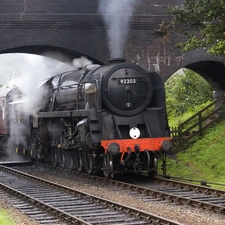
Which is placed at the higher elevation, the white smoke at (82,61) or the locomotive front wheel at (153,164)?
the white smoke at (82,61)

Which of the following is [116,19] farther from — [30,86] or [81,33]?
[30,86]

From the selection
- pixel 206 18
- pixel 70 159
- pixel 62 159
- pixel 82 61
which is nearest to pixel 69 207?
pixel 70 159

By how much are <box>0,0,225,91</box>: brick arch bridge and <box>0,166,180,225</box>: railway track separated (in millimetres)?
7170

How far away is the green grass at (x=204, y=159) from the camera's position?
636 inches

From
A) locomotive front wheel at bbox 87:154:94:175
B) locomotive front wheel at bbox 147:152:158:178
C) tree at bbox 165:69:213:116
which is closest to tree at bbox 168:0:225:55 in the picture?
locomotive front wheel at bbox 147:152:158:178

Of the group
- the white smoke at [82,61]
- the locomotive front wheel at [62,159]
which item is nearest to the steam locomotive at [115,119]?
the locomotive front wheel at [62,159]

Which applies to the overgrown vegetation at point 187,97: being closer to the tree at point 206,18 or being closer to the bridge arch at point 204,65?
the bridge arch at point 204,65

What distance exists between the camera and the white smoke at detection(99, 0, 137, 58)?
801 inches

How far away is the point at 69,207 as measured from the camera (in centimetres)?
1074

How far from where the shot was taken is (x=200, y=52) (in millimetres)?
22047

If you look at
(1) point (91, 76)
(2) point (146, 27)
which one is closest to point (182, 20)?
(1) point (91, 76)

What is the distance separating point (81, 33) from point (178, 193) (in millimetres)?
9703

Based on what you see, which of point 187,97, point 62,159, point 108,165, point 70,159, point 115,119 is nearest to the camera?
point 108,165

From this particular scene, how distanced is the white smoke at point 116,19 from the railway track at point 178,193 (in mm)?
7132
